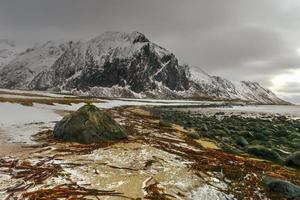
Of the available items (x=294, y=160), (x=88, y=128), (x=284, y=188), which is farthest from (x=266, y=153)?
(x=88, y=128)

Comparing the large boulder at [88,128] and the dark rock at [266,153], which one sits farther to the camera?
the large boulder at [88,128]

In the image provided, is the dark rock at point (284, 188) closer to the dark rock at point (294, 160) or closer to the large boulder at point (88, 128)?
the dark rock at point (294, 160)

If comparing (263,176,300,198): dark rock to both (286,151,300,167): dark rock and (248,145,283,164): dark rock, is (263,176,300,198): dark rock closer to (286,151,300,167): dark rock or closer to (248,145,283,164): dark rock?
(286,151,300,167): dark rock

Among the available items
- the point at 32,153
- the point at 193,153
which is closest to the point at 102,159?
the point at 32,153

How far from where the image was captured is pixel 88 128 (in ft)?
60.1

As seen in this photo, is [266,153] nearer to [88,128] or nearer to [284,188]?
[284,188]

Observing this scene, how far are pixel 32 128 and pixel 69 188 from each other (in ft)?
45.2

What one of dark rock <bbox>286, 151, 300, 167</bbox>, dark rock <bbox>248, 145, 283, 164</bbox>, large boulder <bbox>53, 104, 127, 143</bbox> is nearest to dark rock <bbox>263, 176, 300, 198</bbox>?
dark rock <bbox>286, 151, 300, 167</bbox>

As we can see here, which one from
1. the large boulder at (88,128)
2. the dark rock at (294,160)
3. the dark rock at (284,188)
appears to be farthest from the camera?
the large boulder at (88,128)

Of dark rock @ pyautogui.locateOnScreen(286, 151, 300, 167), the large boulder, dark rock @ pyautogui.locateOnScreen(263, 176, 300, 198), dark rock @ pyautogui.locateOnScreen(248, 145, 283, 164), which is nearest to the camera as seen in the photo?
dark rock @ pyautogui.locateOnScreen(263, 176, 300, 198)

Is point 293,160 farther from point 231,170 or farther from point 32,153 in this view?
point 32,153

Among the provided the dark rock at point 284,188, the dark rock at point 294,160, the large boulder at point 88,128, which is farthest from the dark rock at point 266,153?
the large boulder at point 88,128

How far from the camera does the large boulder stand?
18016mm

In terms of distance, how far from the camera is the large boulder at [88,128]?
1802 cm
